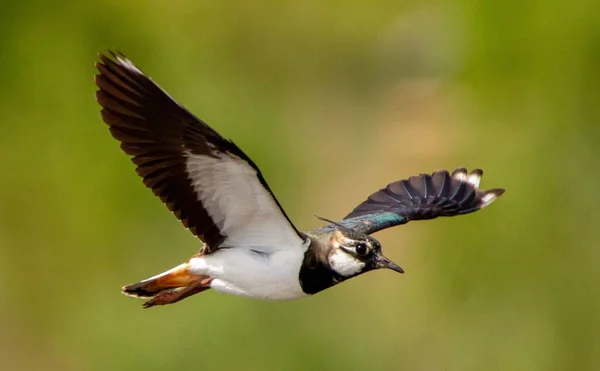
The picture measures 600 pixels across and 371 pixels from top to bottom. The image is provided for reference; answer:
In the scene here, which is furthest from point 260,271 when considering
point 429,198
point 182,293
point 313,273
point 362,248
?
point 429,198

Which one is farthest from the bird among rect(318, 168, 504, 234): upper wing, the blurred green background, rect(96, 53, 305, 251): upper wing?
the blurred green background

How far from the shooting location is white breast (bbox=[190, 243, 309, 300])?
6398mm

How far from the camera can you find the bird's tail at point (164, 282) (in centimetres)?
652

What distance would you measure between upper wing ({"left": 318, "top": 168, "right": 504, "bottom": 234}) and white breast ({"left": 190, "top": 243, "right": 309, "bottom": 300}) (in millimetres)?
1056

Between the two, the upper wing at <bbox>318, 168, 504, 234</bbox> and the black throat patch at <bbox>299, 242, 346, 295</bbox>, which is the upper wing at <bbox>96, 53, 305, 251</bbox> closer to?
the black throat patch at <bbox>299, 242, 346, 295</bbox>

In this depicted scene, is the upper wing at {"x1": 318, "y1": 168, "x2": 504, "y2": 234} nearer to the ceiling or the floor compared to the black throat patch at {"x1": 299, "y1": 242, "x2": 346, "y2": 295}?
nearer to the ceiling

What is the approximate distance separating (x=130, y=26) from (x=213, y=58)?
33.3 inches

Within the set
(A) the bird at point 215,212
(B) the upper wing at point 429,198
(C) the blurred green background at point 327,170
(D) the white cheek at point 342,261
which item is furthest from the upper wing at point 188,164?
(C) the blurred green background at point 327,170

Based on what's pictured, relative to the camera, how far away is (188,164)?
613 cm

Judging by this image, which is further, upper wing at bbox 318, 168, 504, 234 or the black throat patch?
upper wing at bbox 318, 168, 504, 234

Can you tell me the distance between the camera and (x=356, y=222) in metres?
7.20

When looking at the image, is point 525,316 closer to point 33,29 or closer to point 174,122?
point 174,122

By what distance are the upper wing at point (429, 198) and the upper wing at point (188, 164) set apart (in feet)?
3.86

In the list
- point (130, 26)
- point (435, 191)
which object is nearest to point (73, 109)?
point (130, 26)
